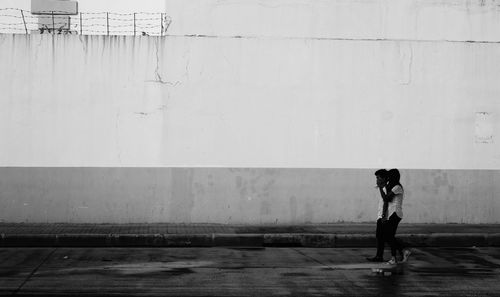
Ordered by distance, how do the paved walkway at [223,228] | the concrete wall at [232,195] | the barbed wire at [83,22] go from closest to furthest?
the paved walkway at [223,228], the concrete wall at [232,195], the barbed wire at [83,22]

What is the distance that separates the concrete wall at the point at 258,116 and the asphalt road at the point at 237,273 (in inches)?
93.4

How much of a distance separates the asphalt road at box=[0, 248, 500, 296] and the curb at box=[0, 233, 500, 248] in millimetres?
357

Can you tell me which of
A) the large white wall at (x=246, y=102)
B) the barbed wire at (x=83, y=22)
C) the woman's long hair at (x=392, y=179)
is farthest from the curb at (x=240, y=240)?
the barbed wire at (x=83, y=22)

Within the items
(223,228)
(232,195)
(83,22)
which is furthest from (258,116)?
(83,22)

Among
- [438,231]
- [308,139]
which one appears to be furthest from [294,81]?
[438,231]

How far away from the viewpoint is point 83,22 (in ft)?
51.6

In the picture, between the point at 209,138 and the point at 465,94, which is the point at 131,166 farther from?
the point at 465,94

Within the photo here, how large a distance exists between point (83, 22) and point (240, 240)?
20.2 feet

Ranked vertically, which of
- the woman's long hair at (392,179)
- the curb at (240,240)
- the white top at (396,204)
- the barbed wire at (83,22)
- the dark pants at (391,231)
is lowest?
the curb at (240,240)

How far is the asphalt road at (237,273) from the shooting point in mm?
8859

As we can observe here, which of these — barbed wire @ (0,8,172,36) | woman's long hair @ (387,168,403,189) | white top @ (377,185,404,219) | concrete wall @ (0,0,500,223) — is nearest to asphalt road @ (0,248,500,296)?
white top @ (377,185,404,219)

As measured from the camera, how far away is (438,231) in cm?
1443

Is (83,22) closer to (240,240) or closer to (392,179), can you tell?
(240,240)

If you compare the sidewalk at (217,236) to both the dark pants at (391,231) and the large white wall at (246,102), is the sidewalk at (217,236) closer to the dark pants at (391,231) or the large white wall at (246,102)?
the large white wall at (246,102)
